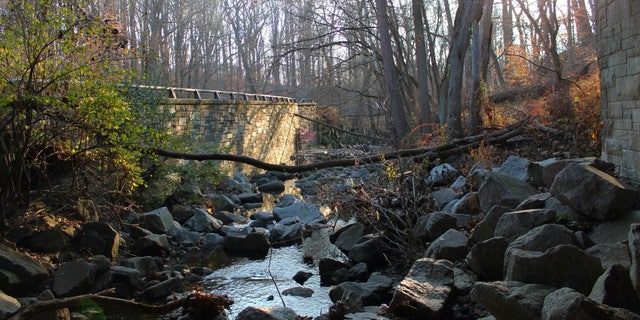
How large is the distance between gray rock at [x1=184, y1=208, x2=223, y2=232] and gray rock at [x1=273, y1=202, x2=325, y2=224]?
119 cm

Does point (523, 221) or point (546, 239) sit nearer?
point (546, 239)

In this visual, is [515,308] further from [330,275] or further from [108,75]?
[108,75]

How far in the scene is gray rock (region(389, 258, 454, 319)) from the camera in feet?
14.5

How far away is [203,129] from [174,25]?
15454 mm

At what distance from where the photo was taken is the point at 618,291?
3010 millimetres

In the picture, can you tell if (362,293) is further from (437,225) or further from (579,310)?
(579,310)

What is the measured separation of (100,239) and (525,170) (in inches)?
220

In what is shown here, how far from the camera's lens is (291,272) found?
6.80 metres

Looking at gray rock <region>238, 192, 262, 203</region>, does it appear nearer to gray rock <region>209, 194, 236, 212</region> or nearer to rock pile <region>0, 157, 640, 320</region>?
gray rock <region>209, 194, 236, 212</region>

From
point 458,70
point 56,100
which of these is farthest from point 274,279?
point 458,70

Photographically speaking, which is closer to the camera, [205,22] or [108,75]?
[108,75]

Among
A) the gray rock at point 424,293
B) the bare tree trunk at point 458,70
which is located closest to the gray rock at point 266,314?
the gray rock at point 424,293

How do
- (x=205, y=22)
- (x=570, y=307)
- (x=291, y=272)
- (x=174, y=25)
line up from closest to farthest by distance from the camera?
(x=570, y=307) < (x=291, y=272) < (x=174, y=25) < (x=205, y=22)

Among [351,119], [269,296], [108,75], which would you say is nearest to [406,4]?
[351,119]
